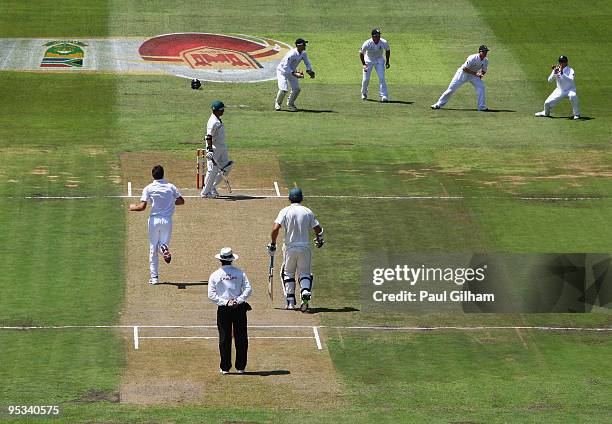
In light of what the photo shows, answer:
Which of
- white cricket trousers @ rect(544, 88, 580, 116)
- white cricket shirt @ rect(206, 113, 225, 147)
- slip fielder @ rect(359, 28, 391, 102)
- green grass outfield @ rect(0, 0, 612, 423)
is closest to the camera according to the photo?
green grass outfield @ rect(0, 0, 612, 423)

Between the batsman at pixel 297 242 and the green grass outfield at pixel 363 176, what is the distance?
0.90 m

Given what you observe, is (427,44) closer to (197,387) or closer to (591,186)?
(591,186)

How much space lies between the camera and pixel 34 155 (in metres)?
38.8

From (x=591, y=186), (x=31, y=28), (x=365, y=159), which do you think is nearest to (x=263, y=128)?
(x=365, y=159)

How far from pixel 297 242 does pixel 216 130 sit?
313 inches

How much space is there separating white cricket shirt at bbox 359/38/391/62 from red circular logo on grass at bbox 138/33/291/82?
454cm

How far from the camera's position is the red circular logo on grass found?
48844 millimetres

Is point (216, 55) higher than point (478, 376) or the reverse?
higher

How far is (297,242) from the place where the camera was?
26.2m

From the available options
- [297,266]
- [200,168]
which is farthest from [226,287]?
[200,168]

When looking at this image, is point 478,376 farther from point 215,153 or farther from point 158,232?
point 215,153

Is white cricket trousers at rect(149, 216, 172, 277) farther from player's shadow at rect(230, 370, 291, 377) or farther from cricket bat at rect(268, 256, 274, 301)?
player's shadow at rect(230, 370, 291, 377)

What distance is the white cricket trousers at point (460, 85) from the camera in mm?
44219

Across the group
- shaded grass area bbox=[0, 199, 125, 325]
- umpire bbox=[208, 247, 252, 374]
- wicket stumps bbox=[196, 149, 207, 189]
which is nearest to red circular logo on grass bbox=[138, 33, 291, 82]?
wicket stumps bbox=[196, 149, 207, 189]
